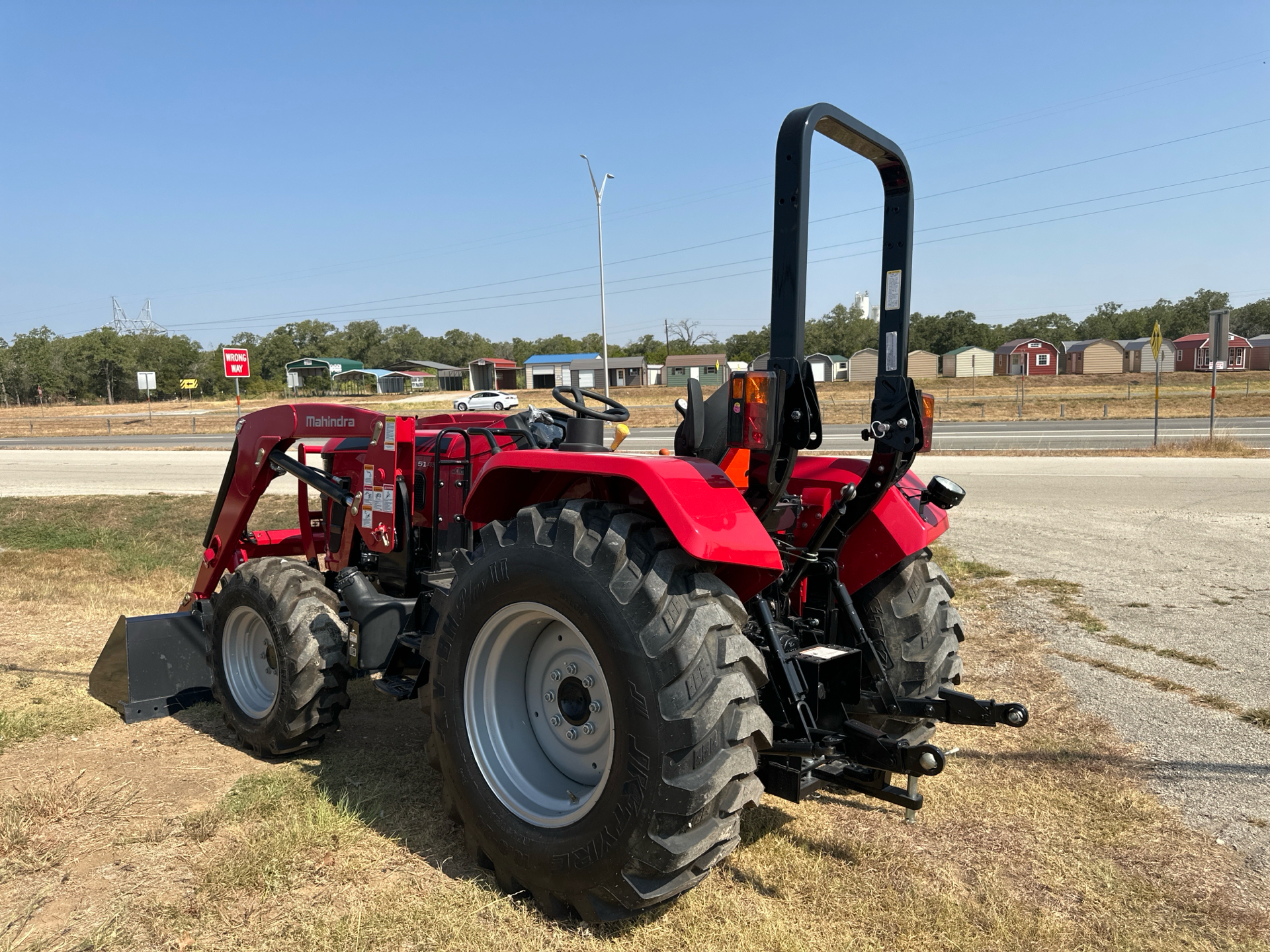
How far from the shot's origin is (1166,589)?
7449mm

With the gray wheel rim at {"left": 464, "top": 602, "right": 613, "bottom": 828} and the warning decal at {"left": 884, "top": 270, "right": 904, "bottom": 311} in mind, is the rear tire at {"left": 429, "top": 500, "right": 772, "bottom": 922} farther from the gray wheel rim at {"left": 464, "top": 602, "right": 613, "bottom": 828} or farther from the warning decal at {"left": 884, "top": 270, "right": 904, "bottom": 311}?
the warning decal at {"left": 884, "top": 270, "right": 904, "bottom": 311}

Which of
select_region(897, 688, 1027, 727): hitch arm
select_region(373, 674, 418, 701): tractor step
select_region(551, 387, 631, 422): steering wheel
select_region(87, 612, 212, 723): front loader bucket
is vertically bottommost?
select_region(87, 612, 212, 723): front loader bucket

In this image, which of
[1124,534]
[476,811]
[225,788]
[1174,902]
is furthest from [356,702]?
[1124,534]

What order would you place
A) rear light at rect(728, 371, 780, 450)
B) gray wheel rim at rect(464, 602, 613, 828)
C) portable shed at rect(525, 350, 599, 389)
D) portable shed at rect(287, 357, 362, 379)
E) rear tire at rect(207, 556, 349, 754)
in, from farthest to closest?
1. portable shed at rect(287, 357, 362, 379)
2. portable shed at rect(525, 350, 599, 389)
3. rear tire at rect(207, 556, 349, 754)
4. gray wheel rim at rect(464, 602, 613, 828)
5. rear light at rect(728, 371, 780, 450)

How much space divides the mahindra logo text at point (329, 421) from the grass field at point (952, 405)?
2779cm

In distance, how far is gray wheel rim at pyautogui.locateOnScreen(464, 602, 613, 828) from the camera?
3027 mm

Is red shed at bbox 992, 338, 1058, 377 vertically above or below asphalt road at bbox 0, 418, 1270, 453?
above

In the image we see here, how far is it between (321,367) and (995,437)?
68.9 meters

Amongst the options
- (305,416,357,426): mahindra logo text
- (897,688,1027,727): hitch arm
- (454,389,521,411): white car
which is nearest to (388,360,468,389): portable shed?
(454,389,521,411): white car

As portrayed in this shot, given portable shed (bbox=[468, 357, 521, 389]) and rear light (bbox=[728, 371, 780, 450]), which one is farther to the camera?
portable shed (bbox=[468, 357, 521, 389])

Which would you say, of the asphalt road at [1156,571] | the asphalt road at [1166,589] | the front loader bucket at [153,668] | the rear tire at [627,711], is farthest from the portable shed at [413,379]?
the rear tire at [627,711]

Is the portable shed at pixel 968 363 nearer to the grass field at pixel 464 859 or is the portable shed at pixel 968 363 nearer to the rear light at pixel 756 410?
the grass field at pixel 464 859

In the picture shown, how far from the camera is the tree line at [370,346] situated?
245 feet

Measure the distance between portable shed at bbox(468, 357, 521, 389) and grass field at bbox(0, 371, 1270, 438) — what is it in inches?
502
